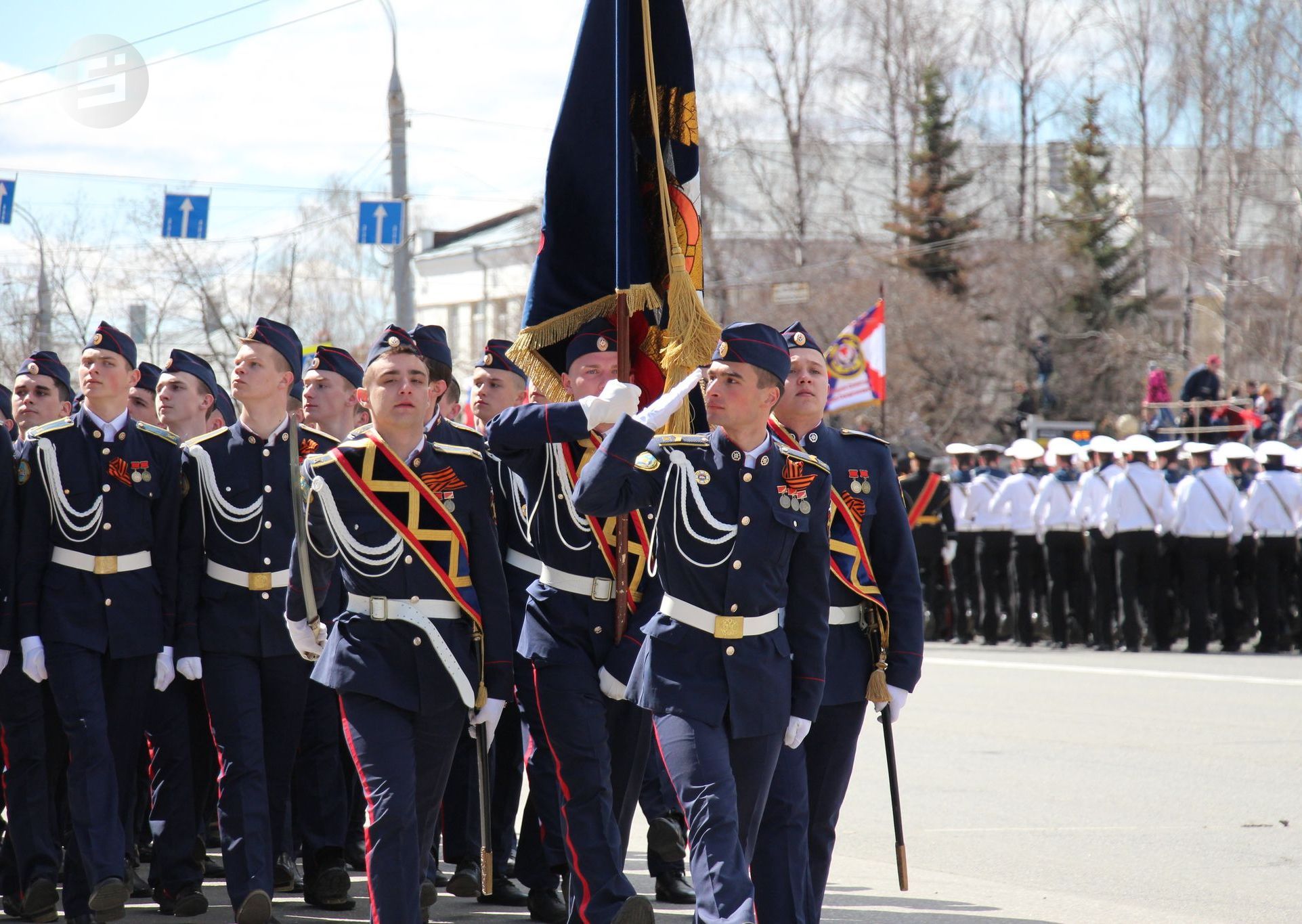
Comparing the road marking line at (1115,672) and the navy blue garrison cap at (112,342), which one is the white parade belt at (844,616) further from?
the road marking line at (1115,672)

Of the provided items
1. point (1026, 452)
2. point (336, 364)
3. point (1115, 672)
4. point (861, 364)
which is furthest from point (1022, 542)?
point (336, 364)

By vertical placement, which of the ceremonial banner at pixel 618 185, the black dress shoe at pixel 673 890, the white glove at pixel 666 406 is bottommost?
the black dress shoe at pixel 673 890

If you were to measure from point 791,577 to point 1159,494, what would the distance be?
13144 mm

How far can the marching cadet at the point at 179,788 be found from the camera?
20.6 feet

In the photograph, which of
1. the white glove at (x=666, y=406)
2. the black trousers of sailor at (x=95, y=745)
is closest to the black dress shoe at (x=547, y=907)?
the black trousers of sailor at (x=95, y=745)

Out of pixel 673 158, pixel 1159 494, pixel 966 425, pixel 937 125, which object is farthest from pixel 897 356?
pixel 673 158

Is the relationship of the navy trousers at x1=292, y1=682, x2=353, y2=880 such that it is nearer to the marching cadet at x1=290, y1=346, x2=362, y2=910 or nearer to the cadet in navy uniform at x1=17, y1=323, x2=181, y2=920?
the marching cadet at x1=290, y1=346, x2=362, y2=910

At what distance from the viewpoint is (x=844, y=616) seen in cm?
570

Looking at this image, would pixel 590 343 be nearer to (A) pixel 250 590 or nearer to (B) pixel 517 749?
(A) pixel 250 590

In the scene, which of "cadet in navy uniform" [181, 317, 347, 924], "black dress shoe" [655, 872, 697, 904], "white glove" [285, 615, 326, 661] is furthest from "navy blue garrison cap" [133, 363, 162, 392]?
"black dress shoe" [655, 872, 697, 904]

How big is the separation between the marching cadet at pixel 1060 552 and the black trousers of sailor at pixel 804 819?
1284 cm

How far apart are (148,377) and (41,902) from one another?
11.7 feet

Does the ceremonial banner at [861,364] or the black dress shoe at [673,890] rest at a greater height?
the ceremonial banner at [861,364]

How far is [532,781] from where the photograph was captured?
5848 millimetres
